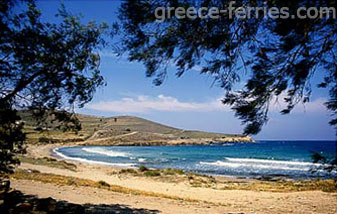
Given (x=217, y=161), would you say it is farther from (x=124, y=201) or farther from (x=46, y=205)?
(x=46, y=205)

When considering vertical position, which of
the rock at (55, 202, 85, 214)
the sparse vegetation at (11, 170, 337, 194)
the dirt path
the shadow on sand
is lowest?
the sparse vegetation at (11, 170, 337, 194)

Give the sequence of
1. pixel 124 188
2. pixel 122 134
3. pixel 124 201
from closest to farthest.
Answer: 1. pixel 124 201
2. pixel 124 188
3. pixel 122 134

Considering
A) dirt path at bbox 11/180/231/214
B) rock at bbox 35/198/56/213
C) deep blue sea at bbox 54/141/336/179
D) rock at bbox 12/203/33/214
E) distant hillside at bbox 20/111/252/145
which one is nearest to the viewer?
rock at bbox 12/203/33/214

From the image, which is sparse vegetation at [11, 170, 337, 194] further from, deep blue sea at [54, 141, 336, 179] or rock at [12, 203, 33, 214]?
rock at [12, 203, 33, 214]

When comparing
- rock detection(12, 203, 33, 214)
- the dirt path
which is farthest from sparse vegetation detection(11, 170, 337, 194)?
rock detection(12, 203, 33, 214)

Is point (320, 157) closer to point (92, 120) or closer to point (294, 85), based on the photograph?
point (294, 85)

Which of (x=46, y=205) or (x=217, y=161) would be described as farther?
(x=217, y=161)

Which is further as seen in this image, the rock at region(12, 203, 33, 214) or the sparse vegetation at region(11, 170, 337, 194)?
the sparse vegetation at region(11, 170, 337, 194)

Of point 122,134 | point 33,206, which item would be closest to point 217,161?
point 33,206

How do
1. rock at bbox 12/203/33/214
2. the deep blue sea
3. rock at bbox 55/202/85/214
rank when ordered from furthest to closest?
the deep blue sea → rock at bbox 55/202/85/214 → rock at bbox 12/203/33/214

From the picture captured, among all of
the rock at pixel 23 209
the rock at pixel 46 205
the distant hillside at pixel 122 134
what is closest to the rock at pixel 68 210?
the rock at pixel 46 205

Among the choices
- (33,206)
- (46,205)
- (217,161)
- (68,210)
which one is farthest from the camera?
(217,161)

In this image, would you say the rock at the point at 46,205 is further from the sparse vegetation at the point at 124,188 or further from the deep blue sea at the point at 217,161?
the sparse vegetation at the point at 124,188

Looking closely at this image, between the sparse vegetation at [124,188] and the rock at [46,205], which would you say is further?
the sparse vegetation at [124,188]
